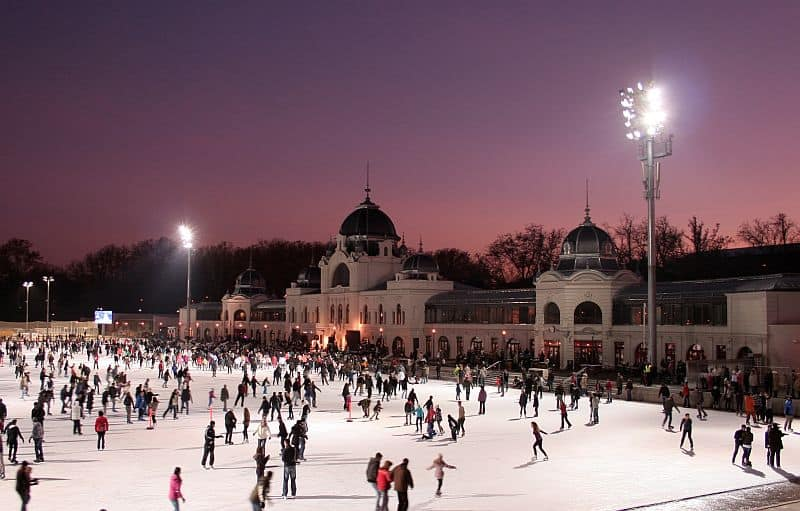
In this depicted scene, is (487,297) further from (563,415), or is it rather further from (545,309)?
(563,415)

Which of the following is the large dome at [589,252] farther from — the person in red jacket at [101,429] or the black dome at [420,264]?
the person in red jacket at [101,429]

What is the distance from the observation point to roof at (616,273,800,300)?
141 ft

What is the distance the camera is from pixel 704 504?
1775cm

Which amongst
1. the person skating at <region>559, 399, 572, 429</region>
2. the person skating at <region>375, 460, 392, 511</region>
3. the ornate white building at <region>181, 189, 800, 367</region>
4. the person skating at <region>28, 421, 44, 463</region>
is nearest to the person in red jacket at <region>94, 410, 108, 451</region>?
the person skating at <region>28, 421, 44, 463</region>

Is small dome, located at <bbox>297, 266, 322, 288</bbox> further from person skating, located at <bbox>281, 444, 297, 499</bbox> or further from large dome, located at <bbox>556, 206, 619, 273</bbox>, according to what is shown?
person skating, located at <bbox>281, 444, 297, 499</bbox>

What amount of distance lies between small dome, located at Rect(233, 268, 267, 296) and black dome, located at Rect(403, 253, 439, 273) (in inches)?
1573

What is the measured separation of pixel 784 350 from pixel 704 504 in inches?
1060

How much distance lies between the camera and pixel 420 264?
251ft

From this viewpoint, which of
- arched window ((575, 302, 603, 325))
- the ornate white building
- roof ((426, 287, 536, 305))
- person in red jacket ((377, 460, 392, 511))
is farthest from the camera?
roof ((426, 287, 536, 305))

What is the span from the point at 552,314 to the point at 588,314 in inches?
116

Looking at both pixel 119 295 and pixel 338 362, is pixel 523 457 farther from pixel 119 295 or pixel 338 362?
pixel 119 295

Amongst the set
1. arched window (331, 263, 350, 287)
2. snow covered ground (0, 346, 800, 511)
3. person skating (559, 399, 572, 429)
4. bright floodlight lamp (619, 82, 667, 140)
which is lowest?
snow covered ground (0, 346, 800, 511)

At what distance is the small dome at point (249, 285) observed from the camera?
366 ft

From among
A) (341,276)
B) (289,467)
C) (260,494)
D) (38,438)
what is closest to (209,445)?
(289,467)
